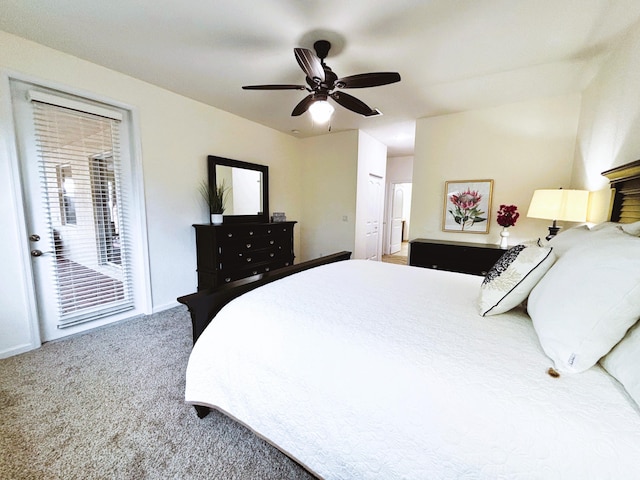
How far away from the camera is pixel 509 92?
2.89m

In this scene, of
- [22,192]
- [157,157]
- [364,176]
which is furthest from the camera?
[364,176]

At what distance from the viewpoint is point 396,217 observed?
7285mm

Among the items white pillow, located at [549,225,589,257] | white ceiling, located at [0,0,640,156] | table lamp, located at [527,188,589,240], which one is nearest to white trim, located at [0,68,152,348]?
white ceiling, located at [0,0,640,156]

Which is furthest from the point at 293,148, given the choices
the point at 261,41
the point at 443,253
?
the point at 443,253

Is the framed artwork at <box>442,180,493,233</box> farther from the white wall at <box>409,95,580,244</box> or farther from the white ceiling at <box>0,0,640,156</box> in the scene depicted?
the white ceiling at <box>0,0,640,156</box>

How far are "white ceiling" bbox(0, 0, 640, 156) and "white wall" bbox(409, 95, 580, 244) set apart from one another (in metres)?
0.30

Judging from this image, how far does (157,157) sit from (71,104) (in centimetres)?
79

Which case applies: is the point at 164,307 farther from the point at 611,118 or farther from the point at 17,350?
the point at 611,118

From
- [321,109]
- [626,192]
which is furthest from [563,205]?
[321,109]

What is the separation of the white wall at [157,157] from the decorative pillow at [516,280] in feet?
10.8

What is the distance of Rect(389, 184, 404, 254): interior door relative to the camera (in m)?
7.06

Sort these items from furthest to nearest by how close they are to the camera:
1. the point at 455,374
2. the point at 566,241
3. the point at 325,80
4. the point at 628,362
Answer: the point at 325,80
the point at 566,241
the point at 455,374
the point at 628,362

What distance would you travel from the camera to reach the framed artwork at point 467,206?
3.41m

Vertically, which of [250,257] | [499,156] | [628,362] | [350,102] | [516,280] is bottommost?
[250,257]
